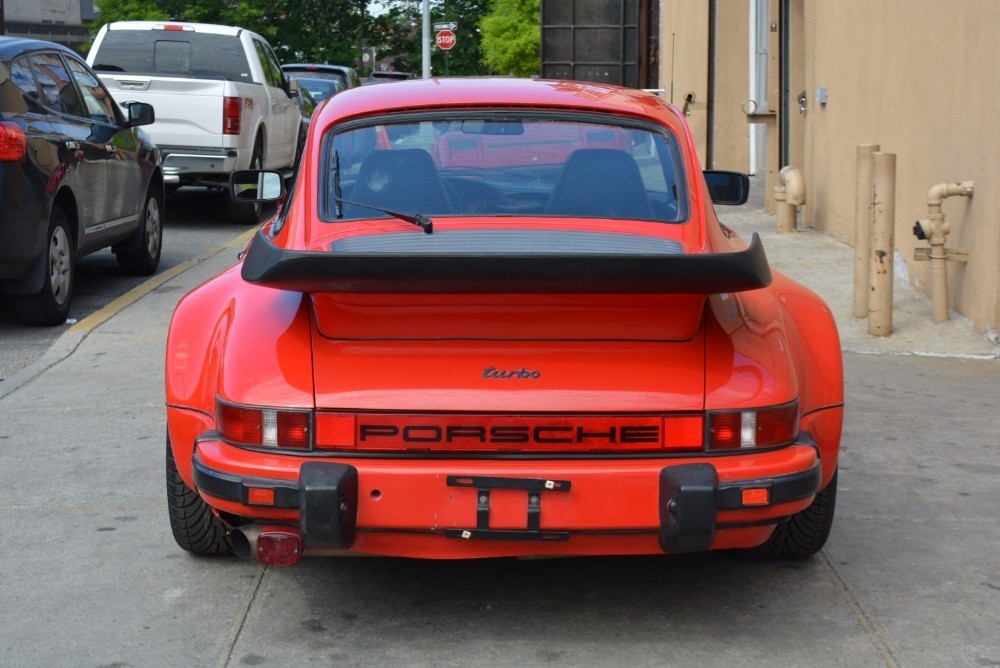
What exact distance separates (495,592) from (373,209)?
1269 millimetres

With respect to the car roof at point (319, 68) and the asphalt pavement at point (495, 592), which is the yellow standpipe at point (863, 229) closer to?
the asphalt pavement at point (495, 592)

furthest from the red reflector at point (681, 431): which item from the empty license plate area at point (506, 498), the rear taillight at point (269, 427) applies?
the rear taillight at point (269, 427)

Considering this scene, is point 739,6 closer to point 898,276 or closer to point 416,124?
point 898,276

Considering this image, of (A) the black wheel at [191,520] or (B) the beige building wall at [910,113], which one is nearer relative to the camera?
(A) the black wheel at [191,520]

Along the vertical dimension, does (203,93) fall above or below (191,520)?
above

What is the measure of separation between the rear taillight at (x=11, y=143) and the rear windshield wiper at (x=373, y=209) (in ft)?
14.4

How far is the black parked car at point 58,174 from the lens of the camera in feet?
27.5

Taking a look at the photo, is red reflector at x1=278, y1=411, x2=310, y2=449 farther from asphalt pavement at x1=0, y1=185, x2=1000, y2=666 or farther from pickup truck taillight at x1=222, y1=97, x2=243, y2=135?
pickup truck taillight at x1=222, y1=97, x2=243, y2=135

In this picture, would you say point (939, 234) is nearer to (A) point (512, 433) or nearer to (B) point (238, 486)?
(A) point (512, 433)

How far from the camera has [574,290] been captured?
3549mm

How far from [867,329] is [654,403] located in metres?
5.51

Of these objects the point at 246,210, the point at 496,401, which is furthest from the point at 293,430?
the point at 246,210

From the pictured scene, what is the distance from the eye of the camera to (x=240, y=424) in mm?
3801

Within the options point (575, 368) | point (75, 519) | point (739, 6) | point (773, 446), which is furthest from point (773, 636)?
point (739, 6)
